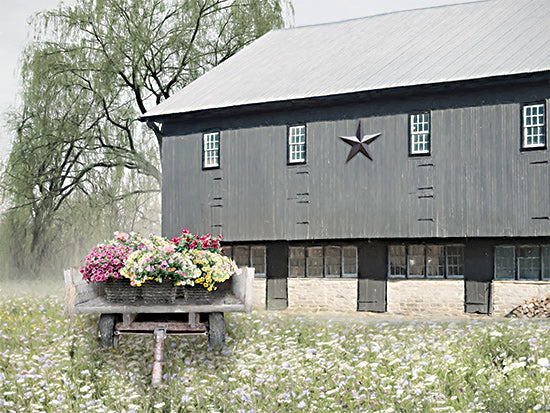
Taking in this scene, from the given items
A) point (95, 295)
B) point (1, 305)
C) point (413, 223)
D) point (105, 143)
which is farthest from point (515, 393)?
point (105, 143)

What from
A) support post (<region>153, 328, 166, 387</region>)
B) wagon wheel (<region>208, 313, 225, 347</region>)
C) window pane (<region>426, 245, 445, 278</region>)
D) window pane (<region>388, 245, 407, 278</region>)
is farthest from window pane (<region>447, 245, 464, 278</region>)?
support post (<region>153, 328, 166, 387</region>)

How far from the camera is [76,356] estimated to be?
1248 centimetres

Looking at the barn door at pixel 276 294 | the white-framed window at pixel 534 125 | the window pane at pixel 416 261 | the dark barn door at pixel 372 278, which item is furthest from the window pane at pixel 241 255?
the white-framed window at pixel 534 125

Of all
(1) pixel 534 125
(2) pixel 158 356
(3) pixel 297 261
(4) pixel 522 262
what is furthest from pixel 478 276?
(2) pixel 158 356

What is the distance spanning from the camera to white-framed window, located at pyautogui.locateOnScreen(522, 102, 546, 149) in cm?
1817

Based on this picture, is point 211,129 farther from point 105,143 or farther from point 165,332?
point 165,332

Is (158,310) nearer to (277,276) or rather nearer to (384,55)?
(277,276)

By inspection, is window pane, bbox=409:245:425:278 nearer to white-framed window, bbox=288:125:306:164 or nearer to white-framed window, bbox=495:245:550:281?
white-framed window, bbox=495:245:550:281

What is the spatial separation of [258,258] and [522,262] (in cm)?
766

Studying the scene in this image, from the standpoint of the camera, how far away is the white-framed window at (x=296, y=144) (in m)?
20.8

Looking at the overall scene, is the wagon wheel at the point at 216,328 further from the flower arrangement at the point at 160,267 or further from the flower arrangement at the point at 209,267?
the flower arrangement at the point at 160,267

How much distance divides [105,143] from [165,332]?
1962cm

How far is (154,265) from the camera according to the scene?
35.8 feet

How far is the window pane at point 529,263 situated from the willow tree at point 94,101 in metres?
15.3
